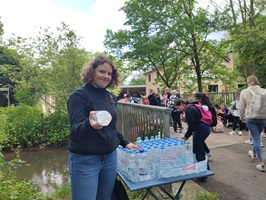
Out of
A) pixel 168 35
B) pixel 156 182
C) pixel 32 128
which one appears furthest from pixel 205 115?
pixel 32 128

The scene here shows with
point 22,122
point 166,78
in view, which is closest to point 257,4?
point 166,78

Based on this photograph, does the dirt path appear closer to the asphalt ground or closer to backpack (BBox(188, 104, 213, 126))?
the asphalt ground

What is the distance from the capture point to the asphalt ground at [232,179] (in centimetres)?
314

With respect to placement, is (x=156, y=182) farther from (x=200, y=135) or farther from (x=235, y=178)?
(x=235, y=178)

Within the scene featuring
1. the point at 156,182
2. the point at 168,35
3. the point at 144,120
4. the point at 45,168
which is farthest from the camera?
the point at 168,35

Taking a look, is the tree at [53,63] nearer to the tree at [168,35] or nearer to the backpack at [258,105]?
the tree at [168,35]

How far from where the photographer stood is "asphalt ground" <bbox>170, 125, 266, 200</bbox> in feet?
10.3

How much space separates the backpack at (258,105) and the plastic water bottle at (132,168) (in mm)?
2867

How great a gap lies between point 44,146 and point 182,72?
34.4 ft

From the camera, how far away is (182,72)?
15070mm

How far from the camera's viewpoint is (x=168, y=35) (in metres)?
11.2

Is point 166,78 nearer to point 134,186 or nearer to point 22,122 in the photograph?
point 22,122

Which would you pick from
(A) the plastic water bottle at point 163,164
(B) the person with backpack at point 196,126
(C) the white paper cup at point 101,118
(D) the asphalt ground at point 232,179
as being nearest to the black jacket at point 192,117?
→ (B) the person with backpack at point 196,126

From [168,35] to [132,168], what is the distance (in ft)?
33.5
